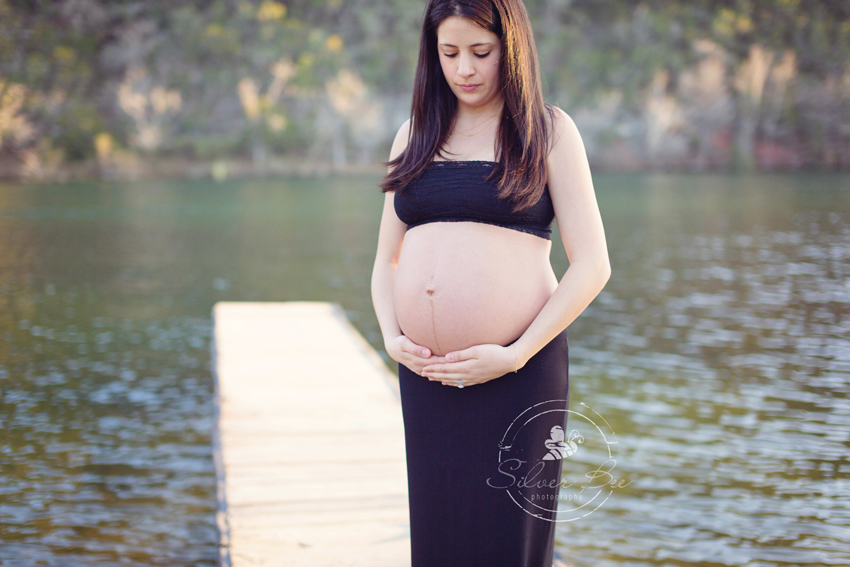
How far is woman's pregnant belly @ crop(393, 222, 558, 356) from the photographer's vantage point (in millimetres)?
1801

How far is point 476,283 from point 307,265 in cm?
1195

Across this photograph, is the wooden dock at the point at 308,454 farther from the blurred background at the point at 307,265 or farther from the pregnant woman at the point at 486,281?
the pregnant woman at the point at 486,281

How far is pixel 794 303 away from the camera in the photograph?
1021 cm

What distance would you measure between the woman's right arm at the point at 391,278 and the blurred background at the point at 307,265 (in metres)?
0.52

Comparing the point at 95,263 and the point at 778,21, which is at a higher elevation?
the point at 778,21

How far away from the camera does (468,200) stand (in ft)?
5.81

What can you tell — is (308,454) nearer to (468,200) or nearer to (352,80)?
(468,200)

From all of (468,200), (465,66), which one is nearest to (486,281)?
(468,200)

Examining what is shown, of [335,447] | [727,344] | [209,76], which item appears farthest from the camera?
[209,76]

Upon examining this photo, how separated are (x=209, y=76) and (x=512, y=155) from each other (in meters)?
48.9

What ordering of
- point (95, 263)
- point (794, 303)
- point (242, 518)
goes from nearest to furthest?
point (242, 518) < point (794, 303) < point (95, 263)

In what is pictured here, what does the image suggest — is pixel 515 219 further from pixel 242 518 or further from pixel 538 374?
pixel 242 518

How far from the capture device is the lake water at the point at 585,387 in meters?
4.40

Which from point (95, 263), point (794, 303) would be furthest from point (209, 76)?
point (794, 303)
